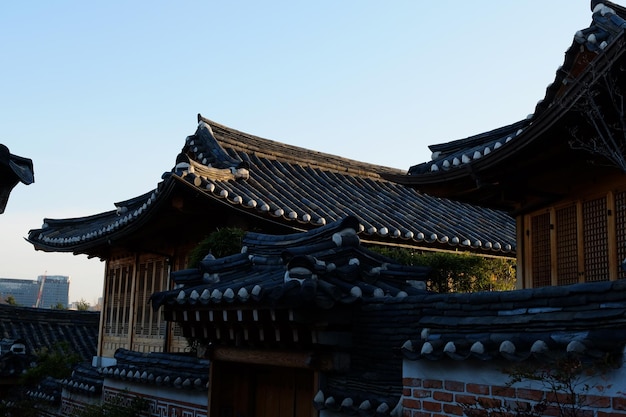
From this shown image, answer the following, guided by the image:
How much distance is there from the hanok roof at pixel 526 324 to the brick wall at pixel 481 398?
0.26 meters

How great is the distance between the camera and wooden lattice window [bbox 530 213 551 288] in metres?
9.41

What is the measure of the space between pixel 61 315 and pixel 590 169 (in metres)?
20.0

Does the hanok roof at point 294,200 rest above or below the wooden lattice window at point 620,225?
above

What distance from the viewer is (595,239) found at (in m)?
8.61

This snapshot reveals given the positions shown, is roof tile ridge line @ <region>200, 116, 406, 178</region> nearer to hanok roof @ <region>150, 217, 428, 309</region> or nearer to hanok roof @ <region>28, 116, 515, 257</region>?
hanok roof @ <region>28, 116, 515, 257</region>

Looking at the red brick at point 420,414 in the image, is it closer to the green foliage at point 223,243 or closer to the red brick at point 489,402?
the red brick at point 489,402

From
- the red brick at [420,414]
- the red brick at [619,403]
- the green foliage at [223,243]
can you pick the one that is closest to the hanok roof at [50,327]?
the green foliage at [223,243]

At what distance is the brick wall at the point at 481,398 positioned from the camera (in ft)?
15.1

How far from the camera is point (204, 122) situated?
16.5 m

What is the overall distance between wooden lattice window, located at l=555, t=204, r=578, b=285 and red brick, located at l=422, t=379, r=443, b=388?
12.1 ft

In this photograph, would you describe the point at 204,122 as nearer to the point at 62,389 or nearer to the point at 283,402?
the point at 62,389

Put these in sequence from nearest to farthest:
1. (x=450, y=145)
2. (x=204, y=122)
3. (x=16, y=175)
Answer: (x=16, y=175) < (x=450, y=145) < (x=204, y=122)

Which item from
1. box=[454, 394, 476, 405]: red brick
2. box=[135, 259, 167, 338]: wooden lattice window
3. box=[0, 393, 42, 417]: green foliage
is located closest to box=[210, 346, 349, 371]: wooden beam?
box=[454, 394, 476, 405]: red brick

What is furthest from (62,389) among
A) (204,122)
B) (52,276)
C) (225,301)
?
(52,276)
